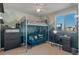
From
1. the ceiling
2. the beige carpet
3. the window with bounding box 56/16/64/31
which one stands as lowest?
the beige carpet

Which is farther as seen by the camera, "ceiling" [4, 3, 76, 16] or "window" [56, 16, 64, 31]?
"window" [56, 16, 64, 31]

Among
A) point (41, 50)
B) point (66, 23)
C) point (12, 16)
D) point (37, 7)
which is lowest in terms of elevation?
point (41, 50)

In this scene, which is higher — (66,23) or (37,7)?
(37,7)

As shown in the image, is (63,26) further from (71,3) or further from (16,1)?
(16,1)

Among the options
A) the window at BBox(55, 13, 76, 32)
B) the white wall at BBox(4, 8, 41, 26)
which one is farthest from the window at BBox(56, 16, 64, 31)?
the white wall at BBox(4, 8, 41, 26)

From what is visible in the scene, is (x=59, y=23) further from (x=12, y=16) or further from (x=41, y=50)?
(x=12, y=16)

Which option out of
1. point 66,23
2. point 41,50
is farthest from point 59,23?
point 41,50

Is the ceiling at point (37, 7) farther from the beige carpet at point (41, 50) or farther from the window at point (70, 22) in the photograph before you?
the beige carpet at point (41, 50)

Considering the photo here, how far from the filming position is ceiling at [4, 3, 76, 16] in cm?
238

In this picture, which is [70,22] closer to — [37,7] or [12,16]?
[37,7]

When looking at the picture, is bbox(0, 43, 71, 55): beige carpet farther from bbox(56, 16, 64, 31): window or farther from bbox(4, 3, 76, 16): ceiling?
bbox(4, 3, 76, 16): ceiling

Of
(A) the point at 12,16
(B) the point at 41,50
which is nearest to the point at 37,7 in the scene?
(A) the point at 12,16

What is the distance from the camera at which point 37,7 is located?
8.07 feet
